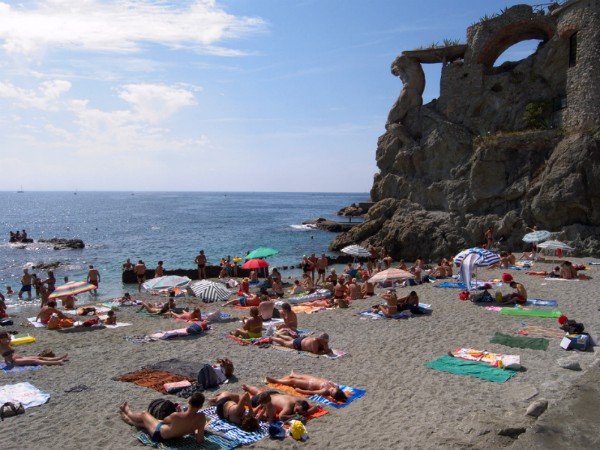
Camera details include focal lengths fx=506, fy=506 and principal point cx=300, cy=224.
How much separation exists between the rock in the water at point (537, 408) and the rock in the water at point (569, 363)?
95.9 inches

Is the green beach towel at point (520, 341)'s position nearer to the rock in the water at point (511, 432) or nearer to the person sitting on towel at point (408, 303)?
the person sitting on towel at point (408, 303)

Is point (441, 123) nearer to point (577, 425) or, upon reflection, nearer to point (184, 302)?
point (184, 302)

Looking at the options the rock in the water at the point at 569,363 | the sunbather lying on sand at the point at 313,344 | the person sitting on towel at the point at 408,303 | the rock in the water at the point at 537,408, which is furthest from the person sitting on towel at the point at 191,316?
the rock in the water at the point at 537,408

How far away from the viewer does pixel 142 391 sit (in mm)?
9039

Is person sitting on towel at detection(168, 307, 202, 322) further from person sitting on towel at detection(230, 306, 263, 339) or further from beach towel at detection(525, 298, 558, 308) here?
beach towel at detection(525, 298, 558, 308)

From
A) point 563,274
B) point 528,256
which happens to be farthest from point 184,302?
point 528,256

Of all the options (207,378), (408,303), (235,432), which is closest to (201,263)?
(408,303)

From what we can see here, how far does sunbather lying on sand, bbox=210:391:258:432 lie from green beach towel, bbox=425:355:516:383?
411 centimetres

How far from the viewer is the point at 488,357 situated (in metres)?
10.4

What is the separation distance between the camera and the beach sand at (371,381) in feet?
23.4

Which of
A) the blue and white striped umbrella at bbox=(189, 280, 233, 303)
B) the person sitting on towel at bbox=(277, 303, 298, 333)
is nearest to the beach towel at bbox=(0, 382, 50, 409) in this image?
the person sitting on towel at bbox=(277, 303, 298, 333)

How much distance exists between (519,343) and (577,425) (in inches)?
180

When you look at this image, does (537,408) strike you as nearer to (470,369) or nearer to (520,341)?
(470,369)

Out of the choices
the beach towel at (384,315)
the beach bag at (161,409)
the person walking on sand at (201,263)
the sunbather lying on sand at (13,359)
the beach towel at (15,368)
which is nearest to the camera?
the beach bag at (161,409)
